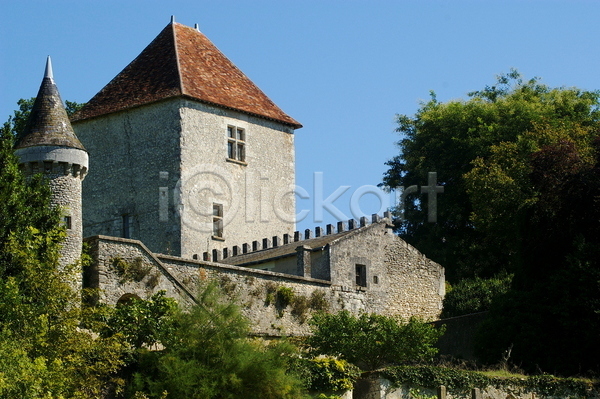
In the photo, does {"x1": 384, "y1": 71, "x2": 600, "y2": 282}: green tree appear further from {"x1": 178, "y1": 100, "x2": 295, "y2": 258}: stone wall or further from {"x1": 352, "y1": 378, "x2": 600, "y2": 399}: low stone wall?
{"x1": 352, "y1": 378, "x2": 600, "y2": 399}: low stone wall

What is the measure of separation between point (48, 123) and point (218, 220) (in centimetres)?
1342

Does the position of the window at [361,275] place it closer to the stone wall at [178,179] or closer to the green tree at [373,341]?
the stone wall at [178,179]

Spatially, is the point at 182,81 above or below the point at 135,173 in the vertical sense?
above

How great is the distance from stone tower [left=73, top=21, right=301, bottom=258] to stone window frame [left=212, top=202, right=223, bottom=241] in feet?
0.12

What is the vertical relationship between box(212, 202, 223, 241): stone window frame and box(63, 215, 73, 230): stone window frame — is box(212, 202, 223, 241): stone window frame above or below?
above

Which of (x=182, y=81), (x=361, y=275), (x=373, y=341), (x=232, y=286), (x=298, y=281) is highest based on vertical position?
(x=182, y=81)

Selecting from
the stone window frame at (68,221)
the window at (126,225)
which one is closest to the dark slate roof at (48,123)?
the stone window frame at (68,221)

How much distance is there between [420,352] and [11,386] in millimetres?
11998

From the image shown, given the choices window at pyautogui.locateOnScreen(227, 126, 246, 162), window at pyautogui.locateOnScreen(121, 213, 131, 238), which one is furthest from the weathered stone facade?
window at pyautogui.locateOnScreen(227, 126, 246, 162)

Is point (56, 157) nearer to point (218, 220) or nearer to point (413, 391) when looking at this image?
point (413, 391)

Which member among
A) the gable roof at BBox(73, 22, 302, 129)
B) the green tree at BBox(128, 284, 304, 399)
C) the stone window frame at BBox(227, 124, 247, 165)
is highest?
the gable roof at BBox(73, 22, 302, 129)

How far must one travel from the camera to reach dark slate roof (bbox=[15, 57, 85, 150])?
28734mm

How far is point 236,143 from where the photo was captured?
43.5 meters

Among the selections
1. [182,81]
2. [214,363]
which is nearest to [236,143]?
[182,81]
